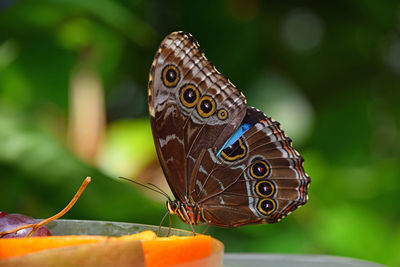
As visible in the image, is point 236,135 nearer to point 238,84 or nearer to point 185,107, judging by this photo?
point 185,107

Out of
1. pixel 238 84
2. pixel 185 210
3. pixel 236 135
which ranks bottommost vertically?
pixel 185 210

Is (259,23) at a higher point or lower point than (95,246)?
higher

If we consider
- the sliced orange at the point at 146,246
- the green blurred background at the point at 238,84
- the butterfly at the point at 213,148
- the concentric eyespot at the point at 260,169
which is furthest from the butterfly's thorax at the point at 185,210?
the green blurred background at the point at 238,84

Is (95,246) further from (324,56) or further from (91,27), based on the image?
(324,56)

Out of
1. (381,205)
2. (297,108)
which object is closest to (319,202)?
(381,205)

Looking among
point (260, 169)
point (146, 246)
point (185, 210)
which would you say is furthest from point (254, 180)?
point (146, 246)

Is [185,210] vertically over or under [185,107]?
under
